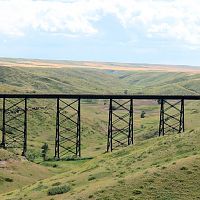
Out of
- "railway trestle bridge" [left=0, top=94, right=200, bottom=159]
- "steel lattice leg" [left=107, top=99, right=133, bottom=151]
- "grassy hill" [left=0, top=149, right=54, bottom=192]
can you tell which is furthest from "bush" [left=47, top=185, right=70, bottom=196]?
"steel lattice leg" [left=107, top=99, right=133, bottom=151]

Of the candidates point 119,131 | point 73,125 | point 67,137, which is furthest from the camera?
point 73,125

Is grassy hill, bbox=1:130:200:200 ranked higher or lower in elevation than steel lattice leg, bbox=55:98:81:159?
higher

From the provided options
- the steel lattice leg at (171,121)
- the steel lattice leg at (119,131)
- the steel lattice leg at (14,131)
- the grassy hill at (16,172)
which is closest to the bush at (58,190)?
the grassy hill at (16,172)

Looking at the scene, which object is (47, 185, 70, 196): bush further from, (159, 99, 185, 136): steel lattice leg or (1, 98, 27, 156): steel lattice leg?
(159, 99, 185, 136): steel lattice leg

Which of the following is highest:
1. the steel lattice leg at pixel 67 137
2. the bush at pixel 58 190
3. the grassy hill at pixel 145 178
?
the grassy hill at pixel 145 178

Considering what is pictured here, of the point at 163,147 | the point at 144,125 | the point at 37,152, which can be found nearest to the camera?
the point at 163,147

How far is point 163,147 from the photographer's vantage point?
33.5m

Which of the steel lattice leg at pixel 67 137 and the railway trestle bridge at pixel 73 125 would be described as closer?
the steel lattice leg at pixel 67 137

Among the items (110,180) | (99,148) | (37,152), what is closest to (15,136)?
(37,152)

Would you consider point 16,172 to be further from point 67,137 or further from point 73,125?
point 73,125

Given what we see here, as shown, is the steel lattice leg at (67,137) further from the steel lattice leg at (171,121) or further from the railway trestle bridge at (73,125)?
the steel lattice leg at (171,121)

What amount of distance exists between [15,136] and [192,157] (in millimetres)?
44109

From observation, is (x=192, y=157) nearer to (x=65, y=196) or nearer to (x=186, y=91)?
(x=65, y=196)

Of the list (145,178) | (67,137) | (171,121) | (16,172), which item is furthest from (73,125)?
(145,178)
